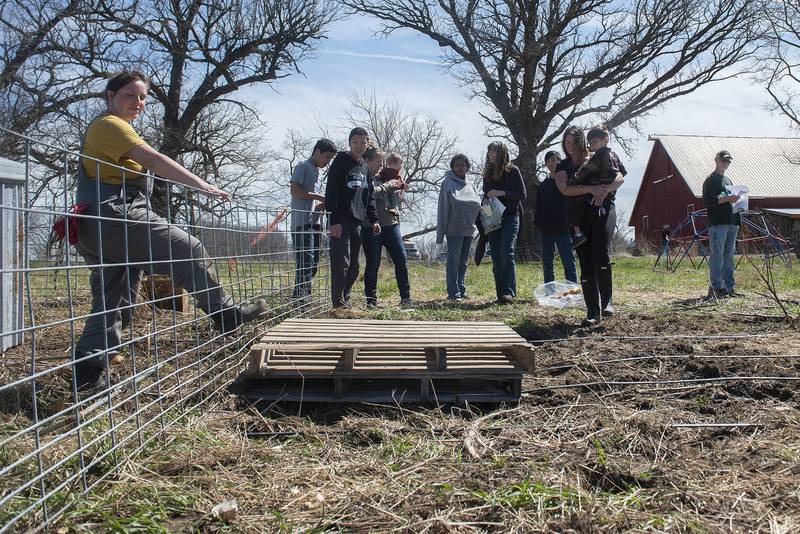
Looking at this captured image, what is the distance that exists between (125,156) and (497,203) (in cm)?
456

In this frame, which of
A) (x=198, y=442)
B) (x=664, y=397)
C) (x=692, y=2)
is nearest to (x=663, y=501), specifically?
(x=664, y=397)

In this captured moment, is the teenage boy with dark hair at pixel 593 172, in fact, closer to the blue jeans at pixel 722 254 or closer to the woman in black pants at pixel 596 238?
the woman in black pants at pixel 596 238

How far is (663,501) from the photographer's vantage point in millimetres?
1908

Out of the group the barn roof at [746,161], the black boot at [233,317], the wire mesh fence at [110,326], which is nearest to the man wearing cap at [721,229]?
the wire mesh fence at [110,326]

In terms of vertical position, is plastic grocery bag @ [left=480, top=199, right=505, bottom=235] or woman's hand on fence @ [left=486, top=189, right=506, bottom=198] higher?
woman's hand on fence @ [left=486, top=189, right=506, bottom=198]

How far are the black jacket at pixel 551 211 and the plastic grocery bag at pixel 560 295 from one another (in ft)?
2.07

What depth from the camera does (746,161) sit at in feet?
111

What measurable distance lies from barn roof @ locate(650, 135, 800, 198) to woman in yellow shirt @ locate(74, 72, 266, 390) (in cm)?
3168

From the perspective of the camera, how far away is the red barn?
104 ft

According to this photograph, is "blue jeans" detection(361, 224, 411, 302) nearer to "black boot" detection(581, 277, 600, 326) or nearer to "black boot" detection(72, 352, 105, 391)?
"black boot" detection(581, 277, 600, 326)

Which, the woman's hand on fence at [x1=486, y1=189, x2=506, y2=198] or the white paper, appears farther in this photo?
the white paper

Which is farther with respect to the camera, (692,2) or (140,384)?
(692,2)

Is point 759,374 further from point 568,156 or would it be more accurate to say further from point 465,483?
point 568,156

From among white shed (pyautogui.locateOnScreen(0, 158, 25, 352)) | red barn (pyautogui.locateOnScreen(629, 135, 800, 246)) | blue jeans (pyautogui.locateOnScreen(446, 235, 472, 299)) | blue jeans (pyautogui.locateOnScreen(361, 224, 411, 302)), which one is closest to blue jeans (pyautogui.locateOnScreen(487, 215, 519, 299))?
blue jeans (pyautogui.locateOnScreen(446, 235, 472, 299))
